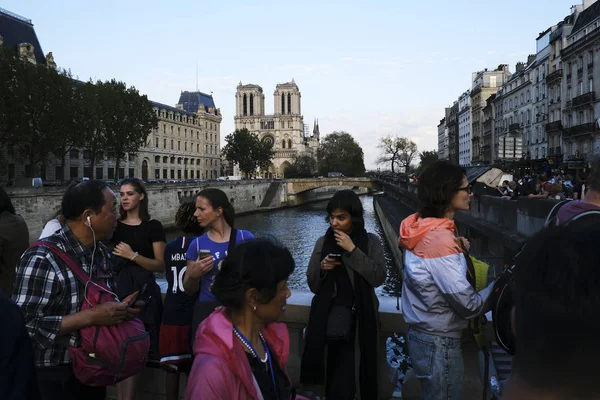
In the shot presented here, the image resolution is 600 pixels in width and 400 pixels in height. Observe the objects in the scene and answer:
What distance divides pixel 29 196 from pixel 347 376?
91.7 ft

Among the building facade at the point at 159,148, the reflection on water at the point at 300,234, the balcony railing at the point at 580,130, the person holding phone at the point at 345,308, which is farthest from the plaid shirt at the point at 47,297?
the building facade at the point at 159,148

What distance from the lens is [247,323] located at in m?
1.96

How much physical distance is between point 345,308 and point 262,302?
3.80ft

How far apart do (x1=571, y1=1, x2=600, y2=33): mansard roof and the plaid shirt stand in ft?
127

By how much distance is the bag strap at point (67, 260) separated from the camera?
2.50 metres

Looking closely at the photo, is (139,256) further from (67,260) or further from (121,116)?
(121,116)

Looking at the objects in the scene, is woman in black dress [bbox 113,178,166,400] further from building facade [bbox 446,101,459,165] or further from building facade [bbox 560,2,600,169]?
building facade [bbox 446,101,459,165]

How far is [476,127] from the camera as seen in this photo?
70.6 metres

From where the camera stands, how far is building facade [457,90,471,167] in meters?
76.4

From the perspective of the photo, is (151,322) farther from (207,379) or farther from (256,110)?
(256,110)

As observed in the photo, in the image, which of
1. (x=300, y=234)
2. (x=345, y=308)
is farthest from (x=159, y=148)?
(x=345, y=308)

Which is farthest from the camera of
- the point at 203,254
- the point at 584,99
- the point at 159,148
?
the point at 159,148

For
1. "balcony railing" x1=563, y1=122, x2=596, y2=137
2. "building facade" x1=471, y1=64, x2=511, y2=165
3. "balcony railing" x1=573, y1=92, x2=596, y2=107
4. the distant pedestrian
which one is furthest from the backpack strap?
"building facade" x1=471, y1=64, x2=511, y2=165

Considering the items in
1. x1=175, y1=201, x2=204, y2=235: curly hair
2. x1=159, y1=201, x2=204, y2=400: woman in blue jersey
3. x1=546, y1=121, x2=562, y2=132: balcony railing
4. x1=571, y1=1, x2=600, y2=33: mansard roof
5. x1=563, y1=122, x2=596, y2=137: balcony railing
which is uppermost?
x1=571, y1=1, x2=600, y2=33: mansard roof
